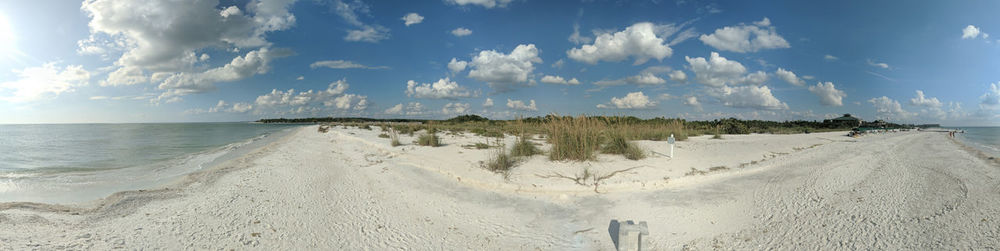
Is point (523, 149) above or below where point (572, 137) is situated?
below

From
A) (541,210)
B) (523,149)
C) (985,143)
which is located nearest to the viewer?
(541,210)

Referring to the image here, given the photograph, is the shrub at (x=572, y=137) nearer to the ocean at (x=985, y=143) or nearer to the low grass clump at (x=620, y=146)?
the low grass clump at (x=620, y=146)

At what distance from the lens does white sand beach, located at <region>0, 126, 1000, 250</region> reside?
392cm

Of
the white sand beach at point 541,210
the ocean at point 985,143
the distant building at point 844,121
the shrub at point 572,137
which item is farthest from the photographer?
the distant building at point 844,121

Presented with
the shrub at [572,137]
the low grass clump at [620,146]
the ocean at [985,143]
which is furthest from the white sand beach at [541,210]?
the ocean at [985,143]

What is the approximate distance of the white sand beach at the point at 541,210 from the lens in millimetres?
3920

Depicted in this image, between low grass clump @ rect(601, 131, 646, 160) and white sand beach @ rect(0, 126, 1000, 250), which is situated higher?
low grass clump @ rect(601, 131, 646, 160)

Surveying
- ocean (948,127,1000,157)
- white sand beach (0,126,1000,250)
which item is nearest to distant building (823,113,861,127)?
ocean (948,127,1000,157)

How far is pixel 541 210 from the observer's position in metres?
5.19

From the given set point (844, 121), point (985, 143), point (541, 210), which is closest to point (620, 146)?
point (541, 210)

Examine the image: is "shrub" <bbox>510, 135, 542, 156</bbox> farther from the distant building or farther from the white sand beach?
the distant building

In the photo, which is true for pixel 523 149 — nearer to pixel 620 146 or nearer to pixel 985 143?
pixel 620 146

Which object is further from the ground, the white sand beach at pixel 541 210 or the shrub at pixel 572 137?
the shrub at pixel 572 137

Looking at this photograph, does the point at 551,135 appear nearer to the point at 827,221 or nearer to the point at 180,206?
the point at 827,221
